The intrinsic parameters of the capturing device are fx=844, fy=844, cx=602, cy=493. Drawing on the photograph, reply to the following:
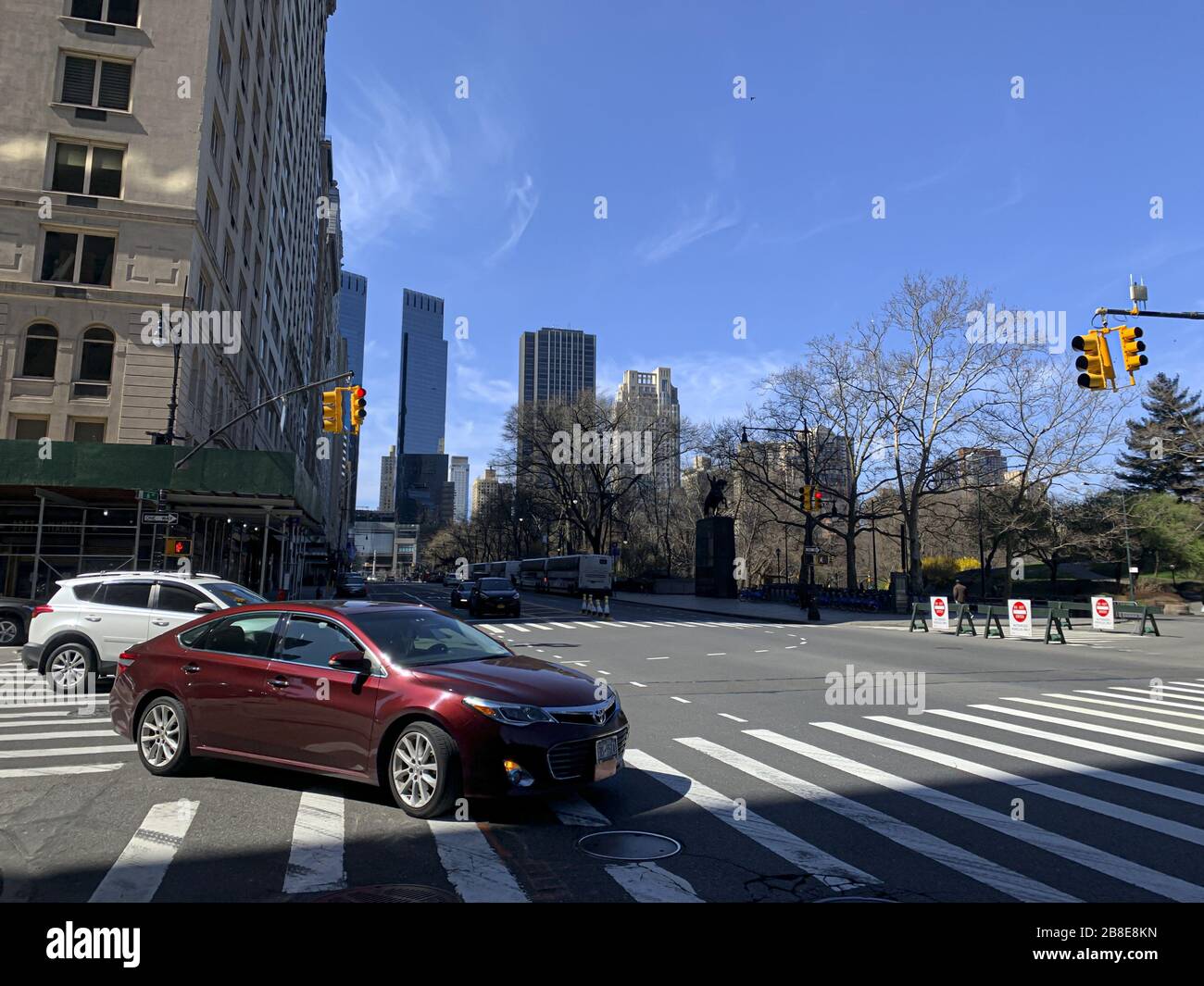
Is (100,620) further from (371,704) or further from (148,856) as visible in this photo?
(148,856)

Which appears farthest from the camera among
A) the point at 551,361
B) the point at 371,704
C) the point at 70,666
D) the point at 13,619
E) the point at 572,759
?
the point at 551,361

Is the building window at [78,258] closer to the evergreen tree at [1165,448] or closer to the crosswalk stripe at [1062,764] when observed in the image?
the crosswalk stripe at [1062,764]

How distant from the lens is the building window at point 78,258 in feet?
98.9

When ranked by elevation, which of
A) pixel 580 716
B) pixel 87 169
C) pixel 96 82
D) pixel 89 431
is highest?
pixel 96 82

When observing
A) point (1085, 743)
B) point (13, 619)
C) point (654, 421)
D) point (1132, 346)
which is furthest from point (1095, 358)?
point (654, 421)

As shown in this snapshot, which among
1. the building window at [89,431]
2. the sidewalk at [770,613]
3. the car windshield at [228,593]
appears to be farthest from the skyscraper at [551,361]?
the car windshield at [228,593]

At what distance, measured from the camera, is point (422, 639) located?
274 inches

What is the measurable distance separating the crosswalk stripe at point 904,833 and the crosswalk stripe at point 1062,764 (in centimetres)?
195

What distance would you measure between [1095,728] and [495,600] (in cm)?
2660

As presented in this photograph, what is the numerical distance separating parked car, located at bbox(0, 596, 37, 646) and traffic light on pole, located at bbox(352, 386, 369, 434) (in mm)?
8167

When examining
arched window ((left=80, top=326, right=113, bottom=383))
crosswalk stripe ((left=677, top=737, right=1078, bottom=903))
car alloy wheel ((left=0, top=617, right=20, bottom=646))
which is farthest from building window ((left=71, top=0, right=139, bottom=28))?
crosswalk stripe ((left=677, top=737, right=1078, bottom=903))

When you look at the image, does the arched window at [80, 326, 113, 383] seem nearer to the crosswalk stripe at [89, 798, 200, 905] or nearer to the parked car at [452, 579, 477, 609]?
the parked car at [452, 579, 477, 609]
